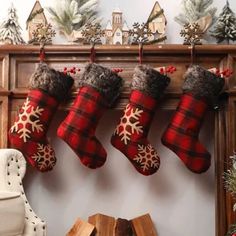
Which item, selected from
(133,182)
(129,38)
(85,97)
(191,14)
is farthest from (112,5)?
(133,182)

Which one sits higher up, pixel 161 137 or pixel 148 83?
pixel 148 83

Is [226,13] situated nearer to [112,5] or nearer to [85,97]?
[112,5]

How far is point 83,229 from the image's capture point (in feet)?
7.42

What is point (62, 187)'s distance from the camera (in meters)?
2.47

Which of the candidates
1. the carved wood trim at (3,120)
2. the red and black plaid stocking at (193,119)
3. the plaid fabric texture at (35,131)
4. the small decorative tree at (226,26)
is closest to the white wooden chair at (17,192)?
the plaid fabric texture at (35,131)

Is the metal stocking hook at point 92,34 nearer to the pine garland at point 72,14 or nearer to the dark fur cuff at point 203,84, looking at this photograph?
the pine garland at point 72,14

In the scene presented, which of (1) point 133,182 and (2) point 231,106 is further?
(1) point 133,182

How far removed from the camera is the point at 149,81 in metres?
2.23

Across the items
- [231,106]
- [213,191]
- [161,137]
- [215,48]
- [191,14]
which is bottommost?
[213,191]

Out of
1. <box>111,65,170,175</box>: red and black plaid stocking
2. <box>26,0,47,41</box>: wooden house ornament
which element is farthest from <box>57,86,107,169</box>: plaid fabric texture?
<box>26,0,47,41</box>: wooden house ornament

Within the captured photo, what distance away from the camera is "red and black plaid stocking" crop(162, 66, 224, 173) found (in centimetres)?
220

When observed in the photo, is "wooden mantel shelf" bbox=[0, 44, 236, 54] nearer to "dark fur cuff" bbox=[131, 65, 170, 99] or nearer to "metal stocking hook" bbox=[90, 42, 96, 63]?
"metal stocking hook" bbox=[90, 42, 96, 63]

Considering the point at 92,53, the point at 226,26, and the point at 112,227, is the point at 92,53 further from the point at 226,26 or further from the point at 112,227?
the point at 112,227

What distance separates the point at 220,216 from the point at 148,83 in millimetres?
732
